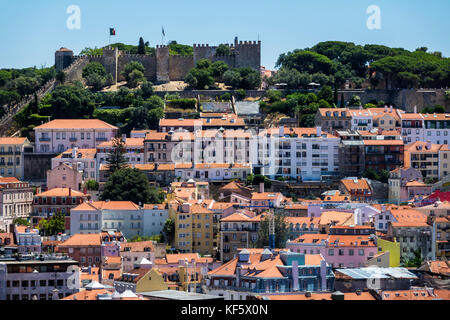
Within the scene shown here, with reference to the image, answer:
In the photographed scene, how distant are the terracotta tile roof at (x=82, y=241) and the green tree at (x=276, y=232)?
6.86m

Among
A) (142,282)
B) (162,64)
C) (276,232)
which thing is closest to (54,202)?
(276,232)

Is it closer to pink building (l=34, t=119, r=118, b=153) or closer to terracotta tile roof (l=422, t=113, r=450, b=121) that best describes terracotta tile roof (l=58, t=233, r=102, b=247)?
pink building (l=34, t=119, r=118, b=153)

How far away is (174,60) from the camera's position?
79000 millimetres

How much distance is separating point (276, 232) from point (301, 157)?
530 inches

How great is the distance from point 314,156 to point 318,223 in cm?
1108

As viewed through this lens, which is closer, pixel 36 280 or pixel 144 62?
pixel 36 280

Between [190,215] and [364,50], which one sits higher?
[364,50]

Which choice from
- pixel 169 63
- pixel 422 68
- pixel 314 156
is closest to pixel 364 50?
pixel 422 68

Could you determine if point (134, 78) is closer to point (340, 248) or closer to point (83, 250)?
point (83, 250)

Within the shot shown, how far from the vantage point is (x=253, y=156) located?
5981 centimetres

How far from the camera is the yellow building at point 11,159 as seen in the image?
62.4m

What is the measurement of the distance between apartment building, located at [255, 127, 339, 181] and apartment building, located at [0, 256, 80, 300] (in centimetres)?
2605

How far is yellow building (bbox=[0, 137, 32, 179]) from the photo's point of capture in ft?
205

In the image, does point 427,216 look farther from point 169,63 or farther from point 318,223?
point 169,63
